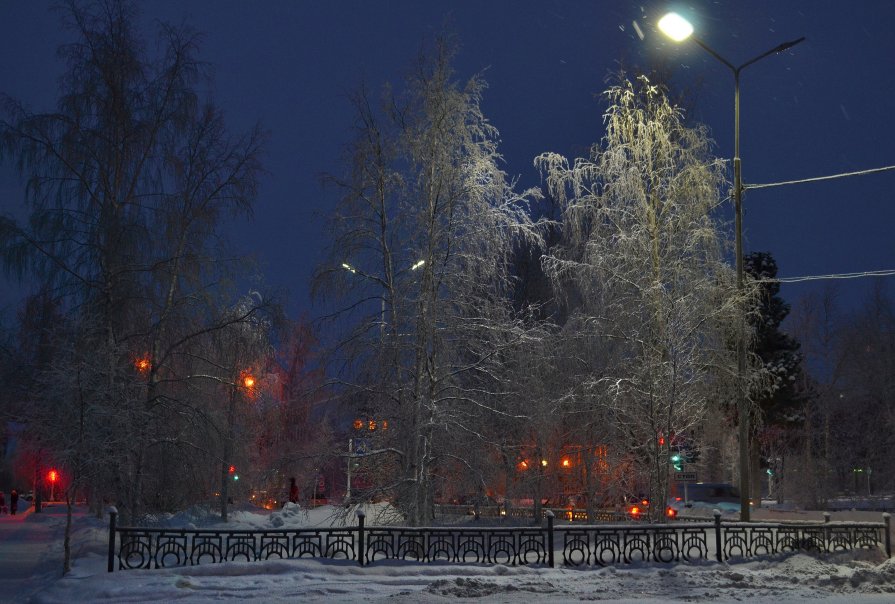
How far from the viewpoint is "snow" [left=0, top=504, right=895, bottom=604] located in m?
13.6

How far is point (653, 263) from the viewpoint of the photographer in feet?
69.0

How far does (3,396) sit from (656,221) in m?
18.7

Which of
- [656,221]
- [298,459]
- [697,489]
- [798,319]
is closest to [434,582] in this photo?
[298,459]

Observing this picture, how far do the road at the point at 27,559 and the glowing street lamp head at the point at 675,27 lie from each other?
14.7m

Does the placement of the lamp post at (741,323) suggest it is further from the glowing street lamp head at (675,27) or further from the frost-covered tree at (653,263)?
the glowing street lamp head at (675,27)

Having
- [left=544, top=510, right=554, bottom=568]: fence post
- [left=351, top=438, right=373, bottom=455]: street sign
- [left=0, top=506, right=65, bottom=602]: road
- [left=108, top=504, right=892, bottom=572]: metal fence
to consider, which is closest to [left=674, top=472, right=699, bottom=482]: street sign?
[left=108, top=504, right=892, bottom=572]: metal fence

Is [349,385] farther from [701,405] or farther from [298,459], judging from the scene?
[701,405]

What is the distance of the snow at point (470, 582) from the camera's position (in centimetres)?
1362

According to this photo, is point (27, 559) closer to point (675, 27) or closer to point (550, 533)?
point (550, 533)

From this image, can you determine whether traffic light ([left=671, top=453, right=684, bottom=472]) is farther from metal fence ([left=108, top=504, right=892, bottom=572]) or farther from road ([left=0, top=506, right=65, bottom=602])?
road ([left=0, top=506, right=65, bottom=602])

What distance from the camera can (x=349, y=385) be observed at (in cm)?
1936

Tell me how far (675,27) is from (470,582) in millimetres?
10412

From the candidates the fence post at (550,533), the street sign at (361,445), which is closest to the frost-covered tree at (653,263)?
the fence post at (550,533)

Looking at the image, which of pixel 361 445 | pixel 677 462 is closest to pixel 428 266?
pixel 361 445
